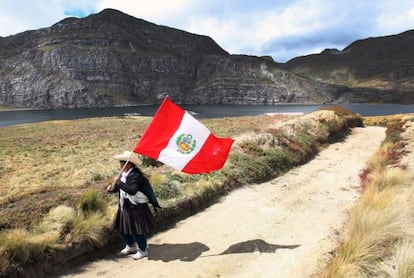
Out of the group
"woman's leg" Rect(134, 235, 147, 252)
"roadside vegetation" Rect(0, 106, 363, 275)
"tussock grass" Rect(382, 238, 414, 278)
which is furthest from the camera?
"woman's leg" Rect(134, 235, 147, 252)

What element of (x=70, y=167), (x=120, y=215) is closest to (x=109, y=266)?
(x=120, y=215)

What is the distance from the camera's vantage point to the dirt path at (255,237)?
26.2 ft

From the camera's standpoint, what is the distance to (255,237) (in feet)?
32.0

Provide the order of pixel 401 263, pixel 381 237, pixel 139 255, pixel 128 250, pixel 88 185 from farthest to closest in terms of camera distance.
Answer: pixel 88 185, pixel 128 250, pixel 139 255, pixel 381 237, pixel 401 263

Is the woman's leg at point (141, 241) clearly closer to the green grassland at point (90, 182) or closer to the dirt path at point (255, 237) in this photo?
the dirt path at point (255, 237)

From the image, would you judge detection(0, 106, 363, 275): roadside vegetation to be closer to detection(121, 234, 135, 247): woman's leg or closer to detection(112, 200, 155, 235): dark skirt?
detection(121, 234, 135, 247): woman's leg

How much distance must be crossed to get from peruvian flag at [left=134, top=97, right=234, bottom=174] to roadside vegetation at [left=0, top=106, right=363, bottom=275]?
230cm

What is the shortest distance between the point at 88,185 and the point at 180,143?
5.45 m

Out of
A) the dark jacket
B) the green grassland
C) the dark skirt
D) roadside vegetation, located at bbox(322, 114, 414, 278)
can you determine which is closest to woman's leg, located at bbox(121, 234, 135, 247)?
the dark skirt

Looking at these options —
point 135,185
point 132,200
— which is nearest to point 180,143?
point 135,185

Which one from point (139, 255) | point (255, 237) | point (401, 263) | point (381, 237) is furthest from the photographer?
point (255, 237)

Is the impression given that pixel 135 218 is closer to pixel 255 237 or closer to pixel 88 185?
pixel 255 237

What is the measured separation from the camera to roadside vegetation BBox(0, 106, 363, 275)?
8.24m

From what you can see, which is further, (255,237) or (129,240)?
(255,237)
